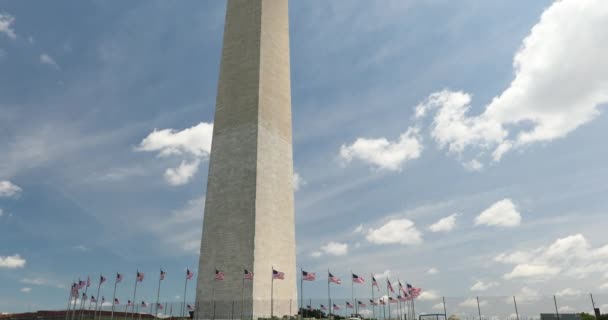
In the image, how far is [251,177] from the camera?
124ft

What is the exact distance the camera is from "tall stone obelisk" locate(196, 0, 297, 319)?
35.9 m

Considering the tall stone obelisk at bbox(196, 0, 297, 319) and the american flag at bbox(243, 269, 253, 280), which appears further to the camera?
the tall stone obelisk at bbox(196, 0, 297, 319)

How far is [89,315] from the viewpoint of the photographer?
161 ft

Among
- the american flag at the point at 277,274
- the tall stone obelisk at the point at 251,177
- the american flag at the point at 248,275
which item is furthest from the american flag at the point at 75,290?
the american flag at the point at 277,274

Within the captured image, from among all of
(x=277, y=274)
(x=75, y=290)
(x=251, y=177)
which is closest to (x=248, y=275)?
(x=277, y=274)

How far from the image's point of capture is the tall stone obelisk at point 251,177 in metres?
35.9

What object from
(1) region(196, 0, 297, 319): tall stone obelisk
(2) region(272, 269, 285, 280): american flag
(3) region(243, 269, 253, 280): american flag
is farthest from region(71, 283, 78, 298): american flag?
(2) region(272, 269, 285, 280): american flag

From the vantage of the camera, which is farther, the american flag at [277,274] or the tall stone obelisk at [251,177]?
the tall stone obelisk at [251,177]

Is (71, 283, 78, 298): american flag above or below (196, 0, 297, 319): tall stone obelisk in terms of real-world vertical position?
below

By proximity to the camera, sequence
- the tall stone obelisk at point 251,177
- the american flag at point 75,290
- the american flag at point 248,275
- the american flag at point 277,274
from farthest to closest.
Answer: the american flag at point 75,290
the tall stone obelisk at point 251,177
the american flag at point 277,274
the american flag at point 248,275

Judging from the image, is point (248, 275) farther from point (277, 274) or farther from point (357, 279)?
point (357, 279)

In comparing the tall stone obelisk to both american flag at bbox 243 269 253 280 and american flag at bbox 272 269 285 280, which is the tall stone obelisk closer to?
american flag at bbox 243 269 253 280

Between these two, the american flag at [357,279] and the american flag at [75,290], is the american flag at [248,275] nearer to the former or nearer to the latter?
the american flag at [357,279]

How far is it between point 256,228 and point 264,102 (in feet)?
37.3
